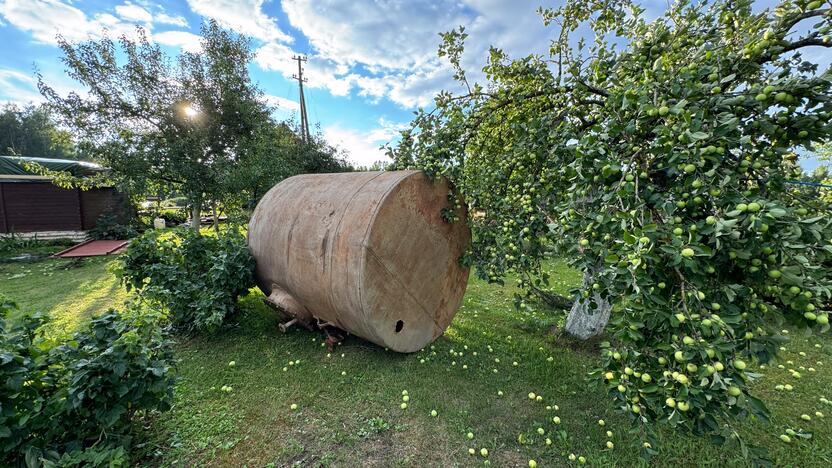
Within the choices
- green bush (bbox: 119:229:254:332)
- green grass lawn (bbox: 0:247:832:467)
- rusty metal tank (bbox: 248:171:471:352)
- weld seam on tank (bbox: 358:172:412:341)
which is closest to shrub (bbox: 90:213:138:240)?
green grass lawn (bbox: 0:247:832:467)

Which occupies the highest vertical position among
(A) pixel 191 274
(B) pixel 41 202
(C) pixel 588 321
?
(B) pixel 41 202

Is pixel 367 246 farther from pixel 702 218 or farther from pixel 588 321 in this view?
pixel 588 321

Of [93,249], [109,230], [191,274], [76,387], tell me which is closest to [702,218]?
[76,387]

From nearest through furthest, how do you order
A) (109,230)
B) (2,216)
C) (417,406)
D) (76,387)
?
(76,387)
(417,406)
(2,216)
(109,230)

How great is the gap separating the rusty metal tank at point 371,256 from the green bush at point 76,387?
1545mm

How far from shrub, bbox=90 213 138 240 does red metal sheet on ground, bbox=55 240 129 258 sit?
642 mm

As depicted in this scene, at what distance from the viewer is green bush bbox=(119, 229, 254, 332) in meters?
4.10

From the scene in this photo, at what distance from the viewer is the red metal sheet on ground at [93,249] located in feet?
29.9

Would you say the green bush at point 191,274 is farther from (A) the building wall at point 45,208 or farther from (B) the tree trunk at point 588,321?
(A) the building wall at point 45,208

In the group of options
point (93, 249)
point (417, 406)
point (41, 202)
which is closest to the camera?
point (417, 406)

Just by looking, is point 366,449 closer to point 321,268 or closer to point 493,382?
point 493,382

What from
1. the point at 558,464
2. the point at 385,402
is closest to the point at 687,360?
the point at 558,464

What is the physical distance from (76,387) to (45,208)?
14097mm

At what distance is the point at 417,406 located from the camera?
3.09 metres
